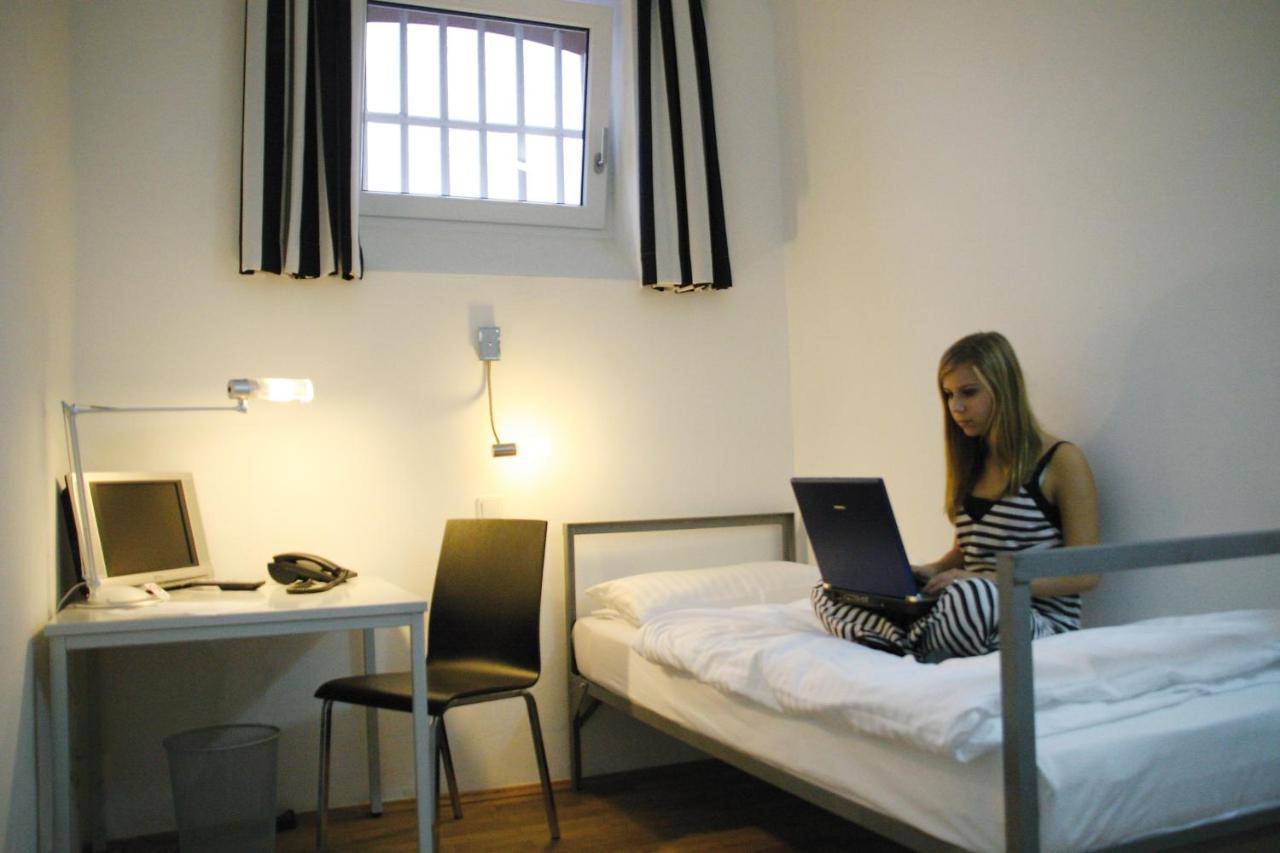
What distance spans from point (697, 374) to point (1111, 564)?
2251mm

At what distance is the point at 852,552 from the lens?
2066 mm

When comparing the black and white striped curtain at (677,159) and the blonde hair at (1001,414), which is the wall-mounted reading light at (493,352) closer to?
the black and white striped curtain at (677,159)

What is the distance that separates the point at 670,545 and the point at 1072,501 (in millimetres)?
1569

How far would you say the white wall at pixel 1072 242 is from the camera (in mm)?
2000

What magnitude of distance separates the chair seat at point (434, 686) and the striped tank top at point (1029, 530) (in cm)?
121

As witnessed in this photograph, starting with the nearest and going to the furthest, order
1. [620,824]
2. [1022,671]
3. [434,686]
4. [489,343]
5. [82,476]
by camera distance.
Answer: [1022,671], [82,476], [434,686], [620,824], [489,343]

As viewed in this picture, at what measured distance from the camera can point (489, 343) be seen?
3.29 m

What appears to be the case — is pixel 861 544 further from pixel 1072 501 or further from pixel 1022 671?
pixel 1022 671

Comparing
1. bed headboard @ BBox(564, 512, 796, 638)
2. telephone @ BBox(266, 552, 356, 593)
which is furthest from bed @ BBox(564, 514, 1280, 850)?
bed headboard @ BBox(564, 512, 796, 638)

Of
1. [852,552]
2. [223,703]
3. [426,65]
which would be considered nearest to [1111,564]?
[852,552]

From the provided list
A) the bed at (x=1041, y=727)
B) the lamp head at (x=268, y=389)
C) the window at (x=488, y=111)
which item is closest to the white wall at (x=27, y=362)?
the lamp head at (x=268, y=389)

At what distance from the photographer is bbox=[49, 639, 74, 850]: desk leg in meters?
2.06

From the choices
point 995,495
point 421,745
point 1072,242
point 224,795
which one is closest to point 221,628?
point 421,745

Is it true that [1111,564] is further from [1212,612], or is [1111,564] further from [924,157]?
[924,157]
